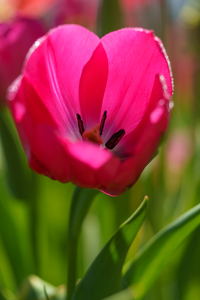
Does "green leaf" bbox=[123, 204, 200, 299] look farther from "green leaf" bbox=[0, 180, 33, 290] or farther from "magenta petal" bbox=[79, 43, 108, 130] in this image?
"green leaf" bbox=[0, 180, 33, 290]

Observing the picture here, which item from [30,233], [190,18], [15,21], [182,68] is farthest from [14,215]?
[182,68]

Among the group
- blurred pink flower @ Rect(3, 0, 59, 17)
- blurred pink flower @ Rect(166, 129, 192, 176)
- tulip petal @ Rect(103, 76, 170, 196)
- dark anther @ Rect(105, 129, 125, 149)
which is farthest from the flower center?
blurred pink flower @ Rect(166, 129, 192, 176)

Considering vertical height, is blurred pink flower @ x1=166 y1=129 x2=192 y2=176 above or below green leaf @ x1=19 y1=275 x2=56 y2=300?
below

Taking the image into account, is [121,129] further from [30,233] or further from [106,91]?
[30,233]

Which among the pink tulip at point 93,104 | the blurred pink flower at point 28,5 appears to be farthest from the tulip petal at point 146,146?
the blurred pink flower at point 28,5

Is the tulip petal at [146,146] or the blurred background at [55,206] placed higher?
the tulip petal at [146,146]

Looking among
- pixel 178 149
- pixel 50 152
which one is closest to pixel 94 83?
pixel 50 152

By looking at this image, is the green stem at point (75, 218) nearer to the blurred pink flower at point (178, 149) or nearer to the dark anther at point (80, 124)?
the dark anther at point (80, 124)

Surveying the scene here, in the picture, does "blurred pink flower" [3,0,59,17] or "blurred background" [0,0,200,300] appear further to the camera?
"blurred pink flower" [3,0,59,17]
